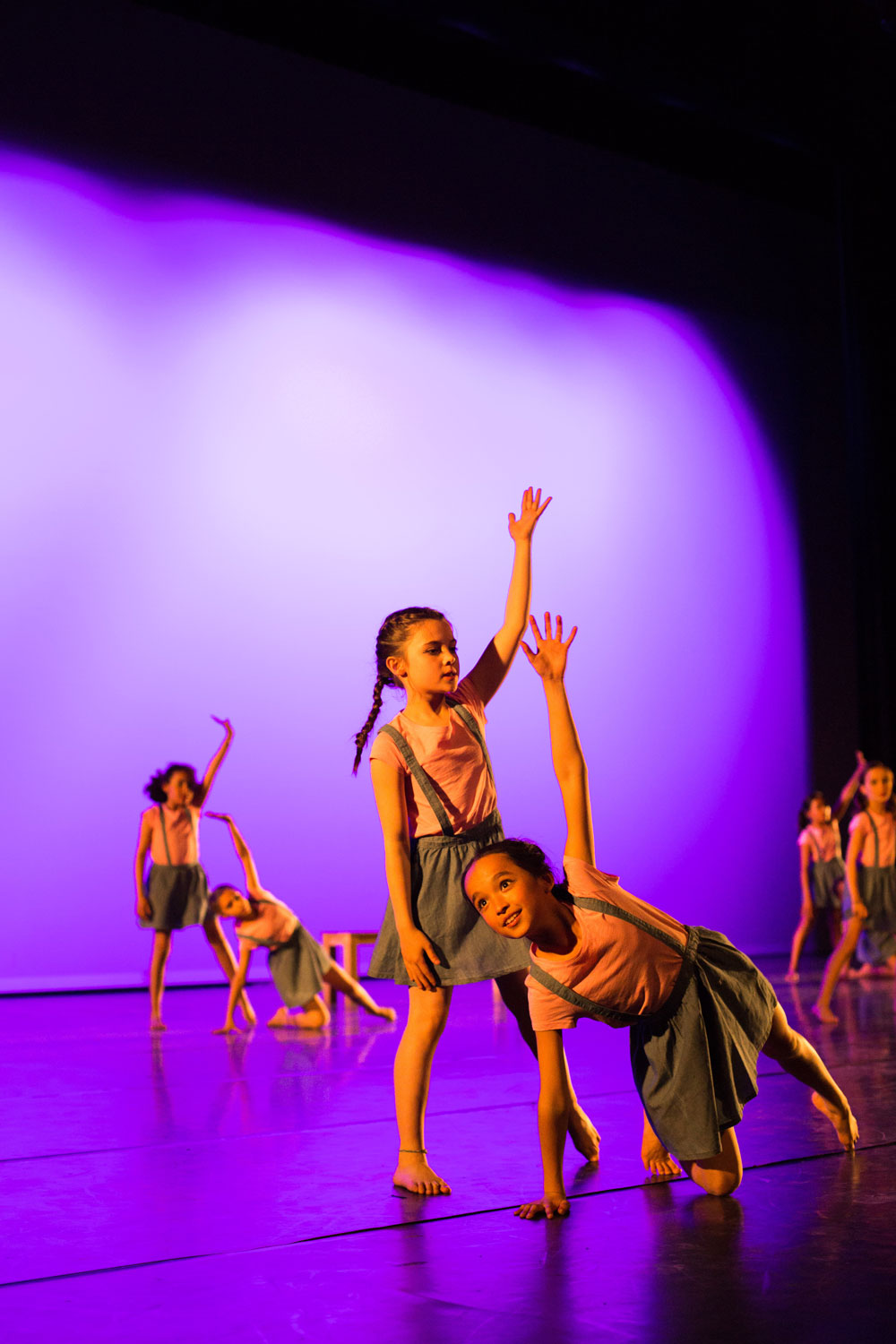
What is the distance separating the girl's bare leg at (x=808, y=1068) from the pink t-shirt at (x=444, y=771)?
72 cm

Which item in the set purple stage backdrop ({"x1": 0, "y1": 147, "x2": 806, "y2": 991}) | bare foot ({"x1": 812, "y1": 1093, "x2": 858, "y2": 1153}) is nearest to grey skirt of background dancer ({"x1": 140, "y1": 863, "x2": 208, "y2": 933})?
purple stage backdrop ({"x1": 0, "y1": 147, "x2": 806, "y2": 991})

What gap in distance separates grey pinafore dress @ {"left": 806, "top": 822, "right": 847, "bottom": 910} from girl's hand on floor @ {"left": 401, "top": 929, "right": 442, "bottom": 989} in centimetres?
697

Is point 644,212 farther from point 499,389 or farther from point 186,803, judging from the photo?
point 186,803

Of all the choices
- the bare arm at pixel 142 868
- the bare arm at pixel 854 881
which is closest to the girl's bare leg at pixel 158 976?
the bare arm at pixel 142 868

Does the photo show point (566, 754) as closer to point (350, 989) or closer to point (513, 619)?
point (513, 619)

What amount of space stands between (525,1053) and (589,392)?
6173 mm

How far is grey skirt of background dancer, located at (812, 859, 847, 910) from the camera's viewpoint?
29.9 feet

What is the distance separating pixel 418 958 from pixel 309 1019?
320cm

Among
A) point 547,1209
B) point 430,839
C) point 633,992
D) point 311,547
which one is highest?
point 311,547

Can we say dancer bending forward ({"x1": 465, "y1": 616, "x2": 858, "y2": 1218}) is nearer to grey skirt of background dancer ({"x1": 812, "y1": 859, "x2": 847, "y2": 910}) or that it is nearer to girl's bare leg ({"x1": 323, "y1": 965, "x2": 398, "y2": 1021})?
girl's bare leg ({"x1": 323, "y1": 965, "x2": 398, "y2": 1021})

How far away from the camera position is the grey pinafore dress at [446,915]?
8.79 feet

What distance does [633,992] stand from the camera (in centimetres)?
245

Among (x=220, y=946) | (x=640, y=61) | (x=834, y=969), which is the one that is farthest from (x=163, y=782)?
(x=640, y=61)

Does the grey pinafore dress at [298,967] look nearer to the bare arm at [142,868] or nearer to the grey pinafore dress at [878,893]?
the bare arm at [142,868]
